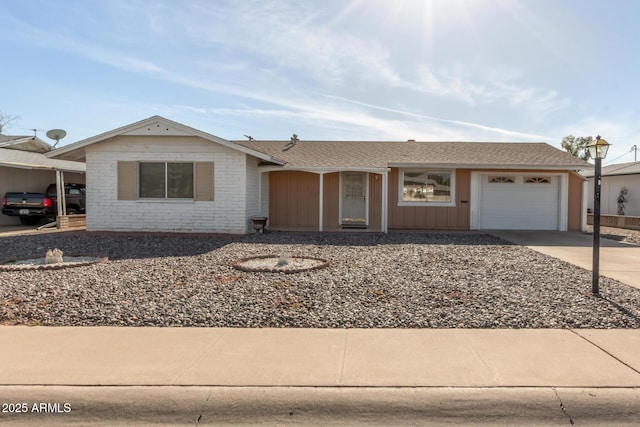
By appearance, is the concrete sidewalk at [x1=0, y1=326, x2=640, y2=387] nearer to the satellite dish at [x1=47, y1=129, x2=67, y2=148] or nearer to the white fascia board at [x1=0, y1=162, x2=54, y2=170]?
the white fascia board at [x1=0, y1=162, x2=54, y2=170]

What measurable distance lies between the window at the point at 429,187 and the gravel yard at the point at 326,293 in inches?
234

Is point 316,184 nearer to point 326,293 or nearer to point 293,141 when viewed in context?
point 293,141

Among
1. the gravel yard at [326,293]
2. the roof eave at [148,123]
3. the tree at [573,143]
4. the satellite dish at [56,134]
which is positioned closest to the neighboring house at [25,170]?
the satellite dish at [56,134]

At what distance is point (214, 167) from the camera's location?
13742 mm

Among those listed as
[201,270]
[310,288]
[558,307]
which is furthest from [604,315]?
[201,270]

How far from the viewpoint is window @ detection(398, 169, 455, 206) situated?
1638 centimetres

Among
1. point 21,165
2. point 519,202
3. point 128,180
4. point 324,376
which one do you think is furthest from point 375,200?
point 21,165

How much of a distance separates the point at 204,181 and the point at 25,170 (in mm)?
10145

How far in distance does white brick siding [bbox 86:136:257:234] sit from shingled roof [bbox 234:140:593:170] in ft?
7.65

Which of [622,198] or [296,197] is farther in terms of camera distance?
[622,198]

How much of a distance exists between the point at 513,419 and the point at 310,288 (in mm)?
3812

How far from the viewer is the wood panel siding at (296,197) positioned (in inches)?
647

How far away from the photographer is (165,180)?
550 inches

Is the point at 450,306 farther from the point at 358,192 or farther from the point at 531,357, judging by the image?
the point at 358,192
